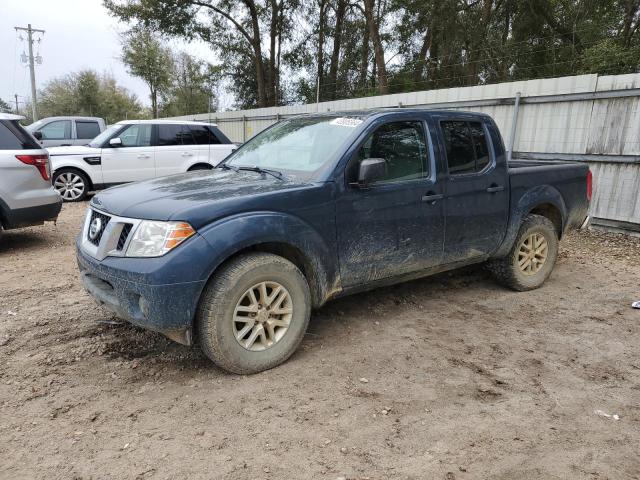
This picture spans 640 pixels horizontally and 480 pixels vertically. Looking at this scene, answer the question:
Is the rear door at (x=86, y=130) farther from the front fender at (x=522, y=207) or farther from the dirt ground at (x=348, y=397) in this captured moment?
the front fender at (x=522, y=207)

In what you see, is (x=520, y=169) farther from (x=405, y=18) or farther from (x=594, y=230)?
(x=405, y=18)

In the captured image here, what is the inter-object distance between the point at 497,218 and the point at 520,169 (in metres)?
0.66

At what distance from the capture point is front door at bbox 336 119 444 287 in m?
3.64

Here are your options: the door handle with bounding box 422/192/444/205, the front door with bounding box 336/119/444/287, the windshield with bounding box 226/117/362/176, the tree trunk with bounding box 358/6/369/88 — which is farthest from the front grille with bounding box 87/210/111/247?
the tree trunk with bounding box 358/6/369/88

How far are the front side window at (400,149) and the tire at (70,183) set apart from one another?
857 centimetres

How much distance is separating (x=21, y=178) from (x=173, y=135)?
496 centimetres

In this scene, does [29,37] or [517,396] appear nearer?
[517,396]

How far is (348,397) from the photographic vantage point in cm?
305

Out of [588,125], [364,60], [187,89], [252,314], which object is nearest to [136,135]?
[252,314]

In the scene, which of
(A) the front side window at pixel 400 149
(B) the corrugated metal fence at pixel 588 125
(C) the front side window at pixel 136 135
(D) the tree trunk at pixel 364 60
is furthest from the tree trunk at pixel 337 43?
(A) the front side window at pixel 400 149

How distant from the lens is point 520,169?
488 centimetres

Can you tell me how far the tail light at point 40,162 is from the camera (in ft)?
19.9

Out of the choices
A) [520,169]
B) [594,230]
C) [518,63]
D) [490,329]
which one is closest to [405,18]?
[518,63]

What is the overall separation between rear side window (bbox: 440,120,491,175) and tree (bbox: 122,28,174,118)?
1532 inches
